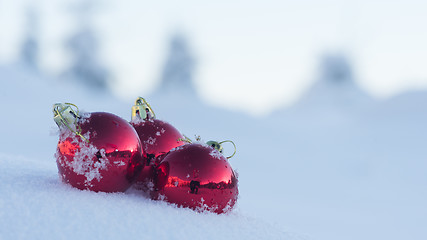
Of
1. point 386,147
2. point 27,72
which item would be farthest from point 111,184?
point 27,72

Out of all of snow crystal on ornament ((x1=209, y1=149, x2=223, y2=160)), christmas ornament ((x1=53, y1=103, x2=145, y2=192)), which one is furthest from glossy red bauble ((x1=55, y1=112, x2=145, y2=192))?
snow crystal on ornament ((x1=209, y1=149, x2=223, y2=160))

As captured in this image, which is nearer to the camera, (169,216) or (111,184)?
(169,216)

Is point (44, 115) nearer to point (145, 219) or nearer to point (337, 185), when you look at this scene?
point (337, 185)

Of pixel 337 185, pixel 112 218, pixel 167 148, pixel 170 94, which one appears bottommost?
pixel 112 218

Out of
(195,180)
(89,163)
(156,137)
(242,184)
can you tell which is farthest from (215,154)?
(242,184)

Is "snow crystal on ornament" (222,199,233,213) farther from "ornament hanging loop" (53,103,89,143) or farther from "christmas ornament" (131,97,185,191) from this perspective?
"ornament hanging loop" (53,103,89,143)

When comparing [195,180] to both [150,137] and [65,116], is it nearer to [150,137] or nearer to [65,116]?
[150,137]

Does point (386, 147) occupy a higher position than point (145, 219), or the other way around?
point (386, 147)

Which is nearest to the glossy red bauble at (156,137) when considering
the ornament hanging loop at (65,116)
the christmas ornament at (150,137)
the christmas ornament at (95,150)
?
the christmas ornament at (150,137)
